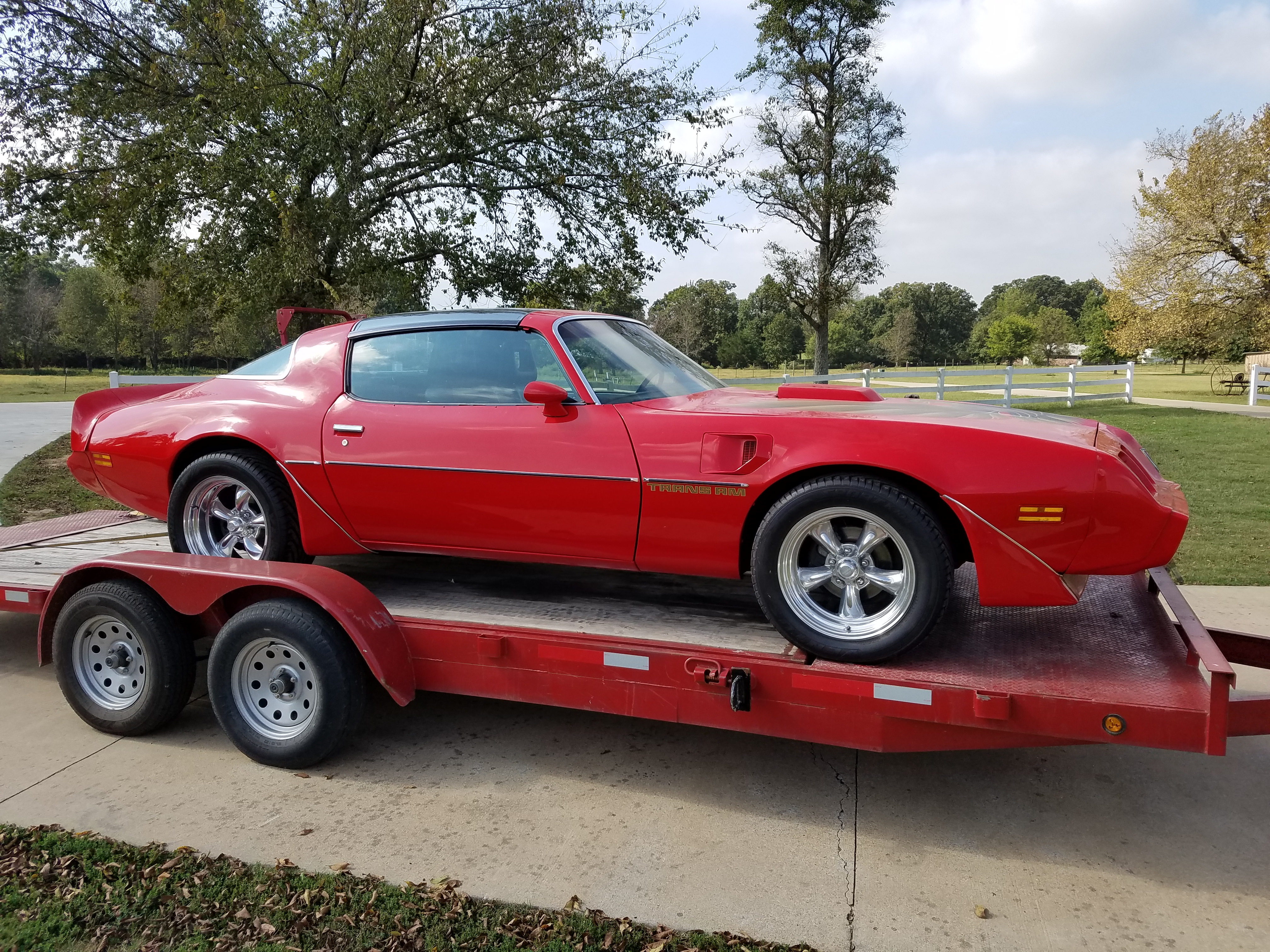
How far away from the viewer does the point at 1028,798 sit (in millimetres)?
3539

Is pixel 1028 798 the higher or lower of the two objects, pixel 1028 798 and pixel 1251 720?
the lower

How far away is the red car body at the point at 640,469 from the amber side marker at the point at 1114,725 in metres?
0.40

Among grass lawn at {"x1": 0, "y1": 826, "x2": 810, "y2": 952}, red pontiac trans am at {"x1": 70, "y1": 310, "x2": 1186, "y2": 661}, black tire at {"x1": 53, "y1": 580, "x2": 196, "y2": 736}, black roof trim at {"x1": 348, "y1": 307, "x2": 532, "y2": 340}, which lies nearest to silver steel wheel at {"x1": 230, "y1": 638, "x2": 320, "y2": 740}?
black tire at {"x1": 53, "y1": 580, "x2": 196, "y2": 736}

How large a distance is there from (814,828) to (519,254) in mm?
11741

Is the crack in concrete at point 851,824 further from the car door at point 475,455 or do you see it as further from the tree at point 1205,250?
the tree at point 1205,250

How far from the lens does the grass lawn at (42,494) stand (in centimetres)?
906

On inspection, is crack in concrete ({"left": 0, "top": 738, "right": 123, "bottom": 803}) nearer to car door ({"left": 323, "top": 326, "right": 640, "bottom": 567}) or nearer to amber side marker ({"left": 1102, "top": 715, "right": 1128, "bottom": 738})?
car door ({"left": 323, "top": 326, "right": 640, "bottom": 567})

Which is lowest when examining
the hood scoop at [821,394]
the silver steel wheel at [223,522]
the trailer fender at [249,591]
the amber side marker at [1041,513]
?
the trailer fender at [249,591]

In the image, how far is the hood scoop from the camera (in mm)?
3980

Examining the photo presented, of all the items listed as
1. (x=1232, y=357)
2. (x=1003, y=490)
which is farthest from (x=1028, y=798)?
(x=1232, y=357)

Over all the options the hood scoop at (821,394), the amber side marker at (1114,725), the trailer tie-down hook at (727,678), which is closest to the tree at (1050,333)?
the hood scoop at (821,394)

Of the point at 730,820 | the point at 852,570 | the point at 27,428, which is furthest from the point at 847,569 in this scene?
the point at 27,428

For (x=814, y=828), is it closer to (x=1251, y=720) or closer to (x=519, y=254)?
(x=1251, y=720)

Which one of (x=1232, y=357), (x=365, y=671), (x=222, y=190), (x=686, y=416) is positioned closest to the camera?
(x=686, y=416)
